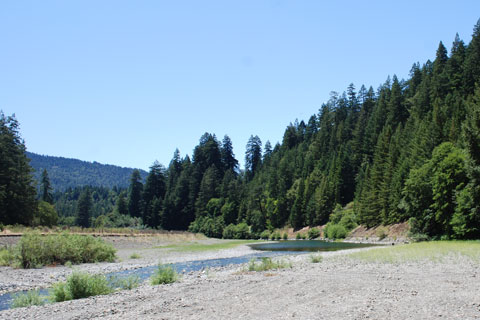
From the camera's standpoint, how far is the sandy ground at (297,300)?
10.4m

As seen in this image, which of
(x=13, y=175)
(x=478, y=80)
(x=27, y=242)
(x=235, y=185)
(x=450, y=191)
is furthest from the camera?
(x=235, y=185)

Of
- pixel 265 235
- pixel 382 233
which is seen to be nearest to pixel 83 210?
pixel 265 235

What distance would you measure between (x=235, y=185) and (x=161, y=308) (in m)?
121

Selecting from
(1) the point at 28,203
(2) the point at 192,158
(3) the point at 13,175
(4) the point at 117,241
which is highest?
(2) the point at 192,158

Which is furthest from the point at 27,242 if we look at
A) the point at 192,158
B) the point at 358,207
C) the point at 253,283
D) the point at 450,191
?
the point at 192,158

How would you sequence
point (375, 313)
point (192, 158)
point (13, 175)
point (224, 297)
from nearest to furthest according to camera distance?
point (375, 313)
point (224, 297)
point (13, 175)
point (192, 158)

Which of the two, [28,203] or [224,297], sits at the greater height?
[28,203]

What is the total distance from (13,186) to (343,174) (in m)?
79.1

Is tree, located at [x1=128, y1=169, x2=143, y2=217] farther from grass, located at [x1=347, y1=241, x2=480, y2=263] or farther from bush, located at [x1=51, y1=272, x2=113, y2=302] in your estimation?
bush, located at [x1=51, y1=272, x2=113, y2=302]

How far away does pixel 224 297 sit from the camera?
13.4 m

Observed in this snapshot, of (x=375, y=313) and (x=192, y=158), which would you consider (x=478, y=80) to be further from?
(x=192, y=158)

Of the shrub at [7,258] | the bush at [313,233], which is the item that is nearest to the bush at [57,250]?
the shrub at [7,258]

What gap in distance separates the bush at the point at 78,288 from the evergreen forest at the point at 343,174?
34.6 m

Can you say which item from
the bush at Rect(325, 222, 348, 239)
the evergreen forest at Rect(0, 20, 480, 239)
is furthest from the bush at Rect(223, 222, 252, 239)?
the bush at Rect(325, 222, 348, 239)
